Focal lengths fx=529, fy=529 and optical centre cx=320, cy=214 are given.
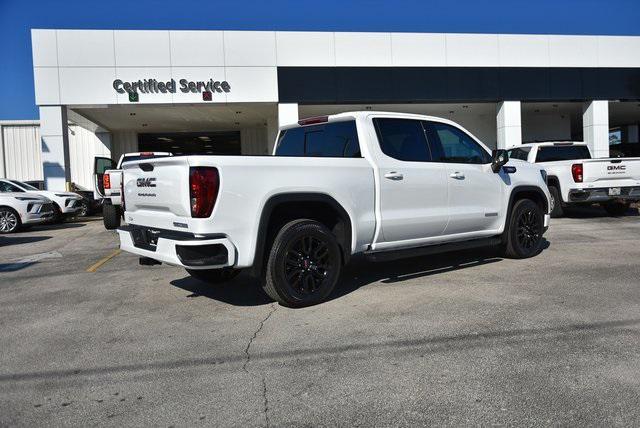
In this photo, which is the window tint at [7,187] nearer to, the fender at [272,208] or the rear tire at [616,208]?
the fender at [272,208]

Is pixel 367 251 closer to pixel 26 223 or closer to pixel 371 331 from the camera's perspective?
pixel 371 331

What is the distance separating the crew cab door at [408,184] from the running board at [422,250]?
0.40 feet

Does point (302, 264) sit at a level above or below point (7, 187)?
below

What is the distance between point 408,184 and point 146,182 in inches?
110

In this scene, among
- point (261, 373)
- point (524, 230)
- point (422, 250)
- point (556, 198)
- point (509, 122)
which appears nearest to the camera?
point (261, 373)

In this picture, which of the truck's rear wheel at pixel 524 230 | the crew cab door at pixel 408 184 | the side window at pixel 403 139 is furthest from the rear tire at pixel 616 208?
the side window at pixel 403 139

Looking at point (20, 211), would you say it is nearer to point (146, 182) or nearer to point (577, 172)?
point (146, 182)

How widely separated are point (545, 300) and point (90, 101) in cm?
1954

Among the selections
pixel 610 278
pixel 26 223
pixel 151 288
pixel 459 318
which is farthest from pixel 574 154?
pixel 26 223

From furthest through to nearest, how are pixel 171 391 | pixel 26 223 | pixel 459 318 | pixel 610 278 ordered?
pixel 26 223 < pixel 610 278 < pixel 459 318 < pixel 171 391

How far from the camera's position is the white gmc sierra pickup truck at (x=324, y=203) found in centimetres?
460

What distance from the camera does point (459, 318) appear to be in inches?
187

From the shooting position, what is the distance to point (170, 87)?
67.9 ft

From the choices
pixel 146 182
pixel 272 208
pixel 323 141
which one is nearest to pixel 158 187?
pixel 146 182
